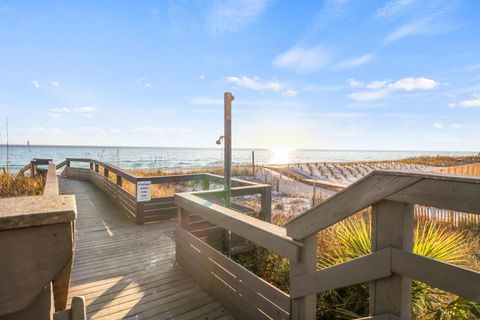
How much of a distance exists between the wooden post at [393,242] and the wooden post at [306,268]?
44cm

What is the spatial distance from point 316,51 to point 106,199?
358 inches

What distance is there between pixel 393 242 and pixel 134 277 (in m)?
3.32

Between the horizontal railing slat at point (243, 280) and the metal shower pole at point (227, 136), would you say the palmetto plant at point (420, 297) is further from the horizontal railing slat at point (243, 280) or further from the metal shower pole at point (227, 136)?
the metal shower pole at point (227, 136)

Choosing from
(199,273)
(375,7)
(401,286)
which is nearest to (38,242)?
(401,286)

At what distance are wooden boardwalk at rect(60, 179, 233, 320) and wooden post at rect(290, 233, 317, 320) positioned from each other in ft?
3.86

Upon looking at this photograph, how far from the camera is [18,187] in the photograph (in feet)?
21.4

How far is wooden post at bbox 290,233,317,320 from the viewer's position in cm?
175

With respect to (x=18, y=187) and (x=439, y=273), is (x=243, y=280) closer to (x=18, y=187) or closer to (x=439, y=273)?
(x=439, y=273)

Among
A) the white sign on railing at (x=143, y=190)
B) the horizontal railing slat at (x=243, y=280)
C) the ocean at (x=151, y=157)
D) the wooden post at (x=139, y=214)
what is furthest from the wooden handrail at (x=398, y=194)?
the ocean at (x=151, y=157)

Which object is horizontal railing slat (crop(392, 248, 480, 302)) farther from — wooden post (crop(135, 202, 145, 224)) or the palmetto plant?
wooden post (crop(135, 202, 145, 224))

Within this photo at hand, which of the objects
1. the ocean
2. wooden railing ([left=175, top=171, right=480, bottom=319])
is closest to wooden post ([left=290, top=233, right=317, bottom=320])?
wooden railing ([left=175, top=171, right=480, bottom=319])

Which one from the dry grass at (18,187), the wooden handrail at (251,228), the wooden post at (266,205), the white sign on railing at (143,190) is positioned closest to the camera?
the wooden handrail at (251,228)

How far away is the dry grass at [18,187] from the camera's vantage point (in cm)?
604

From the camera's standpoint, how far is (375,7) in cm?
613
